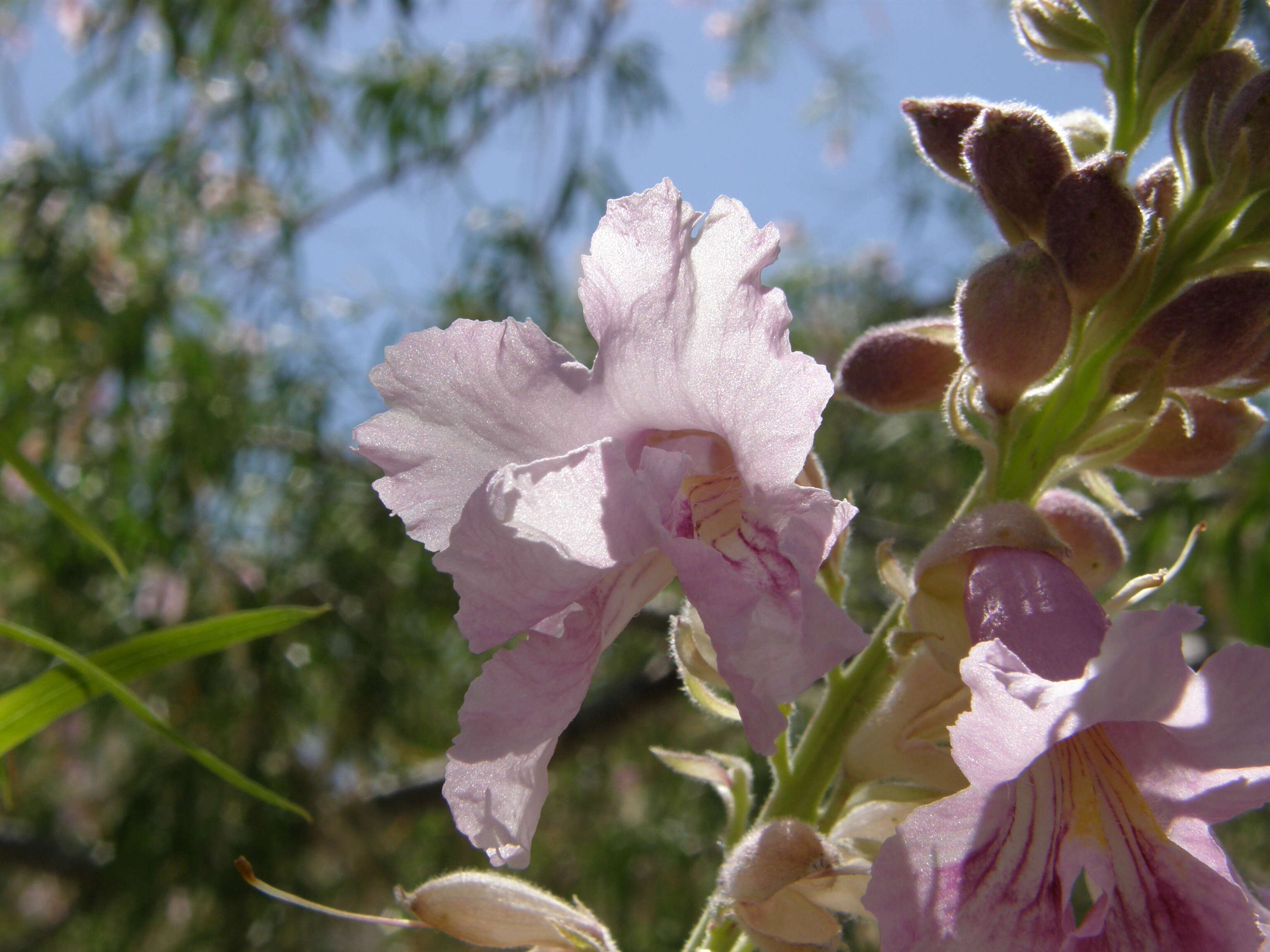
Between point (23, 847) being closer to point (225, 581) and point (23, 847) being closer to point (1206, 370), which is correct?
point (225, 581)

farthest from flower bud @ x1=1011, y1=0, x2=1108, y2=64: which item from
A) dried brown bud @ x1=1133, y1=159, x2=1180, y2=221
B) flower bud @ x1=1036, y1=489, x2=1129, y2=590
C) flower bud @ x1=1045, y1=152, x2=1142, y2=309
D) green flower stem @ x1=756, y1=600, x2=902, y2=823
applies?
green flower stem @ x1=756, y1=600, x2=902, y2=823

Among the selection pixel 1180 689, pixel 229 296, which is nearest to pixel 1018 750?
pixel 1180 689

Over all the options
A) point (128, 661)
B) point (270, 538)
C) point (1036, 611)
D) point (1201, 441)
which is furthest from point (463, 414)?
point (270, 538)

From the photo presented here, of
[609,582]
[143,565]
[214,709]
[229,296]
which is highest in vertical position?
[609,582]

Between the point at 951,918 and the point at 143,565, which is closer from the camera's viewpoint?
the point at 951,918

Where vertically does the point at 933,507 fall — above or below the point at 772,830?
below

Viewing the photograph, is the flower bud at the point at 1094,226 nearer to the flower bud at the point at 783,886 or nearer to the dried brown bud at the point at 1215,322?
the dried brown bud at the point at 1215,322

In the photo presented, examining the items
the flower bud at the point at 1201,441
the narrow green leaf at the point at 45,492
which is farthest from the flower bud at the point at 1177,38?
the narrow green leaf at the point at 45,492
